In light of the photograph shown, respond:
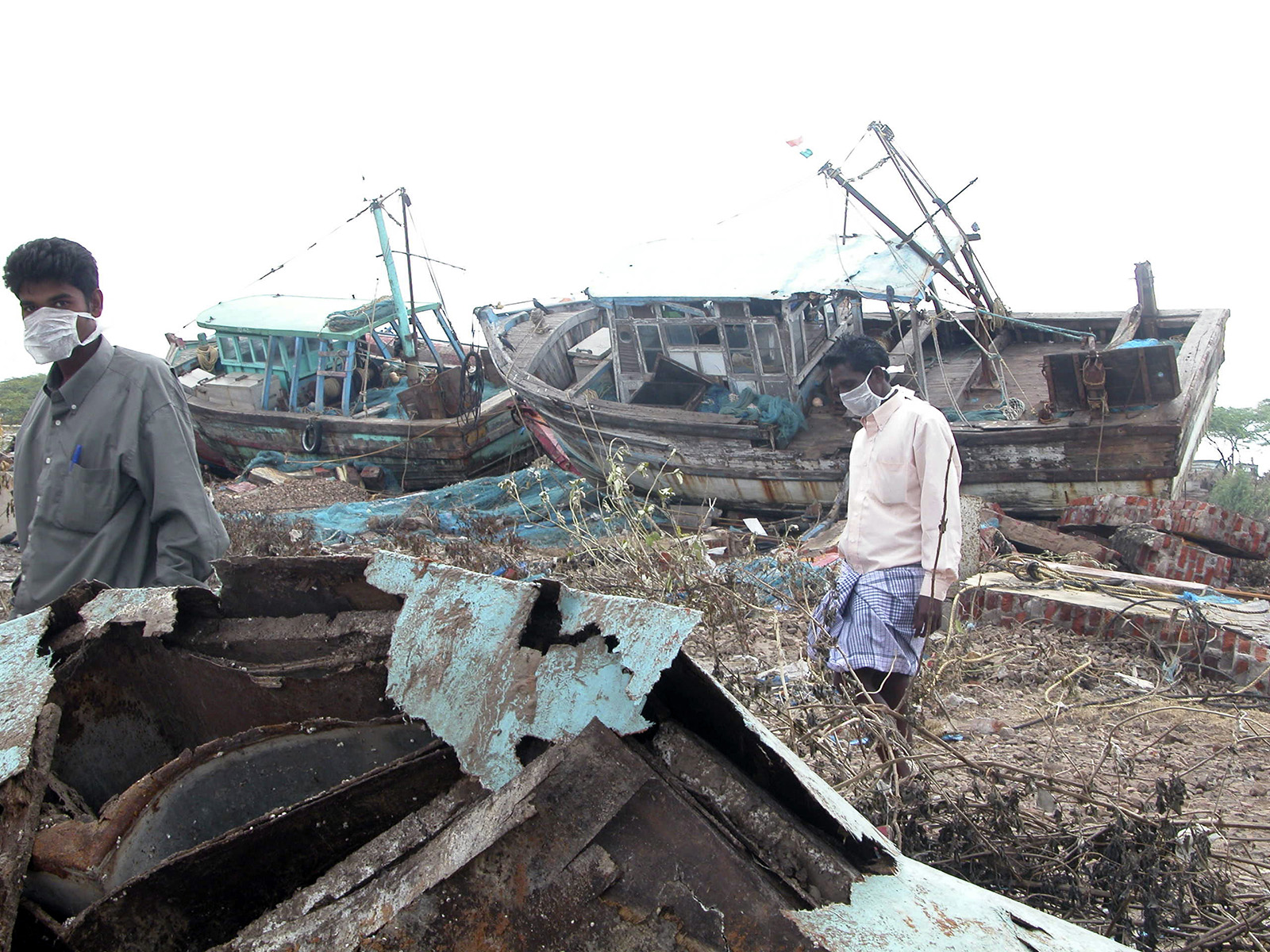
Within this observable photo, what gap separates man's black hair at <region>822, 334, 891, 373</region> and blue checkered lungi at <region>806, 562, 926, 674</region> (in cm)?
70

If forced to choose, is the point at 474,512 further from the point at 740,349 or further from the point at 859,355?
the point at 859,355

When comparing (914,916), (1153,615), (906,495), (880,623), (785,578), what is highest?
(906,495)

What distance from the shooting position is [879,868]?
148cm

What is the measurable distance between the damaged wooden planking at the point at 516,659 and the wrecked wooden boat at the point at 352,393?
1019 centimetres

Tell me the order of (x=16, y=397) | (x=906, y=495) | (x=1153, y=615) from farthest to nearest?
(x=16, y=397), (x=1153, y=615), (x=906, y=495)

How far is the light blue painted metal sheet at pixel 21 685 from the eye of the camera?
159 cm

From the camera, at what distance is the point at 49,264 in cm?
238

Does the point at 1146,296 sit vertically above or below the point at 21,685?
above

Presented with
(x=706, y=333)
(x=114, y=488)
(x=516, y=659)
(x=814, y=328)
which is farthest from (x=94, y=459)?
(x=814, y=328)

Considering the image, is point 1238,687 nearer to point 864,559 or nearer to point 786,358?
point 864,559

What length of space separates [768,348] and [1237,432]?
8735 mm

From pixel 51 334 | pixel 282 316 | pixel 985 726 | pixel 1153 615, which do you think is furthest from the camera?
pixel 282 316

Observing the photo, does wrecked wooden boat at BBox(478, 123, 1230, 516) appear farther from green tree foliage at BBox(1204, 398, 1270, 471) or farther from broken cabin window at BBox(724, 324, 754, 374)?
green tree foliage at BBox(1204, 398, 1270, 471)

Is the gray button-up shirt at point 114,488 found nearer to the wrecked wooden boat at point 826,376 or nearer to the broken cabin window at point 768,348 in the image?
the wrecked wooden boat at point 826,376
